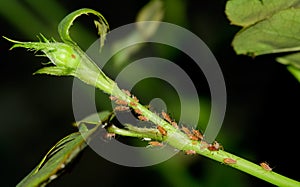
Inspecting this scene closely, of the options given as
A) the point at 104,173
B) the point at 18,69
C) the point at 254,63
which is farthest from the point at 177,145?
the point at 18,69

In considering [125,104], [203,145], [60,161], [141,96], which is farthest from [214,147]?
[141,96]

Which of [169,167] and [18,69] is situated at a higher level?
[18,69]

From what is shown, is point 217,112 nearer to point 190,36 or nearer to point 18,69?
point 190,36

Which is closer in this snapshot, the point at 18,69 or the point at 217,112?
the point at 217,112

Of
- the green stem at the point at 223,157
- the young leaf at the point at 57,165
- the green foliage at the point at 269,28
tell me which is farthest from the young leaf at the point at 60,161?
the green foliage at the point at 269,28

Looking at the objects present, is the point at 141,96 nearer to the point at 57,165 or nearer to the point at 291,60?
the point at 291,60
